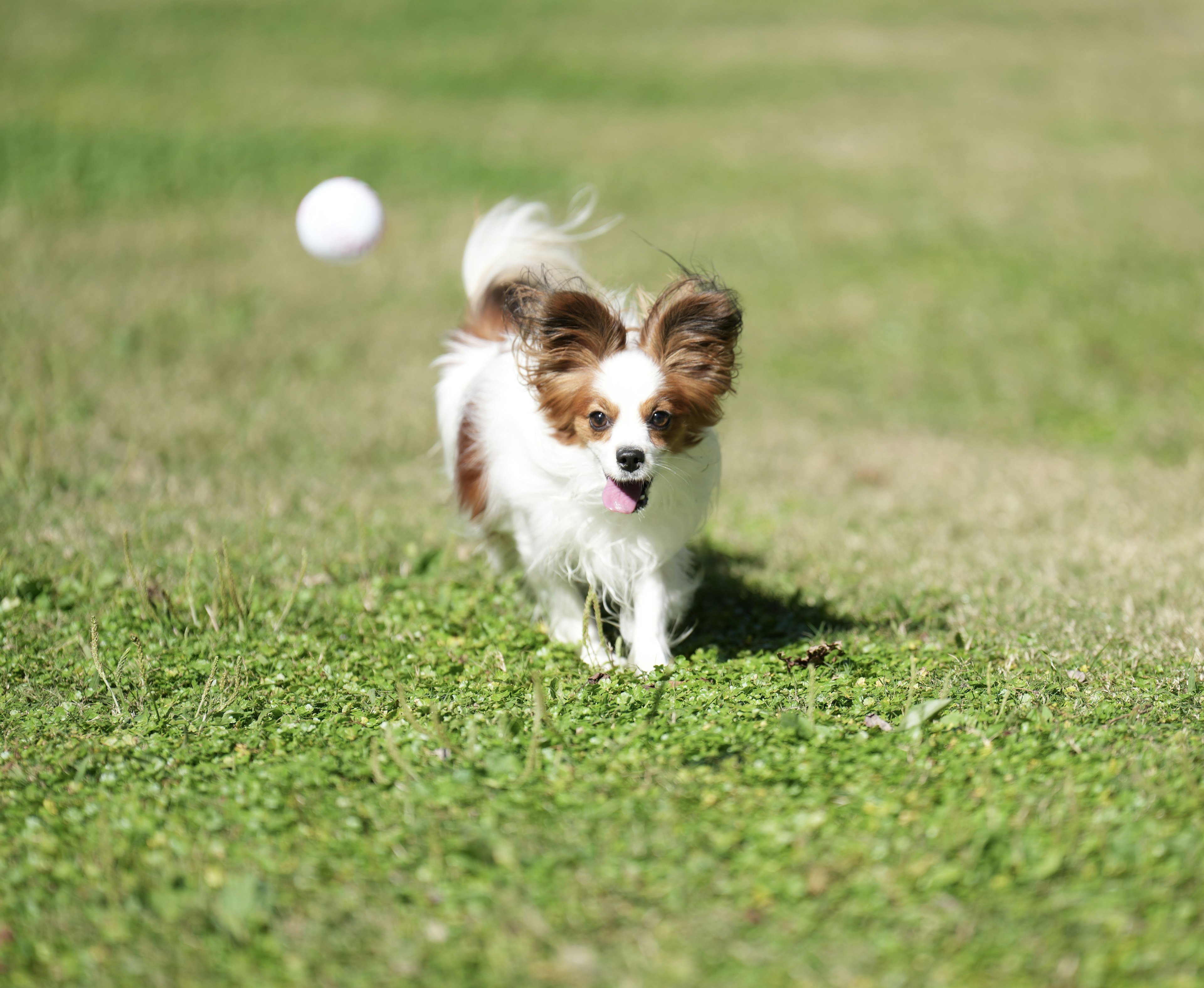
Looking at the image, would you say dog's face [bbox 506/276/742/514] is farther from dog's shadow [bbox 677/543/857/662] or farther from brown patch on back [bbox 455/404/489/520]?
dog's shadow [bbox 677/543/857/662]

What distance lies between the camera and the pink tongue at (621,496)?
4352 mm

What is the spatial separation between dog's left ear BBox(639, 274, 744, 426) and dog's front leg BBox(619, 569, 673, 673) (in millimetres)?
753

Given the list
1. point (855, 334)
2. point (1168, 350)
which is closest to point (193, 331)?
point (855, 334)

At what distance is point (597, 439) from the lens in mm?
4332

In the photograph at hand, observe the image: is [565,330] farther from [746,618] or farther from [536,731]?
[746,618]

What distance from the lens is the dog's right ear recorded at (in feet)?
14.1

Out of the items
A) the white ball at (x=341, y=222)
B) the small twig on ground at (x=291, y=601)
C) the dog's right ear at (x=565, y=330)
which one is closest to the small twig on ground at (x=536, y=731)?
the dog's right ear at (x=565, y=330)

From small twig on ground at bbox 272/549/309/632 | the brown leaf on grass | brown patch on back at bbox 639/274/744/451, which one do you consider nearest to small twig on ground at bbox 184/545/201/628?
small twig on ground at bbox 272/549/309/632

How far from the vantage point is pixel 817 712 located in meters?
4.11

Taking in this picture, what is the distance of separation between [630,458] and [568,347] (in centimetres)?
54

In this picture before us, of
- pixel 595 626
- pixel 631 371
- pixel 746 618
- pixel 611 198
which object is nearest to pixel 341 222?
pixel 631 371

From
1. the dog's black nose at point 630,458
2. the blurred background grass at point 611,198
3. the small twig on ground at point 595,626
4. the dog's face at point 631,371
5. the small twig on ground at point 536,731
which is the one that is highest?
the blurred background grass at point 611,198

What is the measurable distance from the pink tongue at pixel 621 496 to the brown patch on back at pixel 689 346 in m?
0.20

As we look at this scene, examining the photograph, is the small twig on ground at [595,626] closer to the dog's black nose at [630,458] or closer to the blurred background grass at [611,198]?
the dog's black nose at [630,458]
